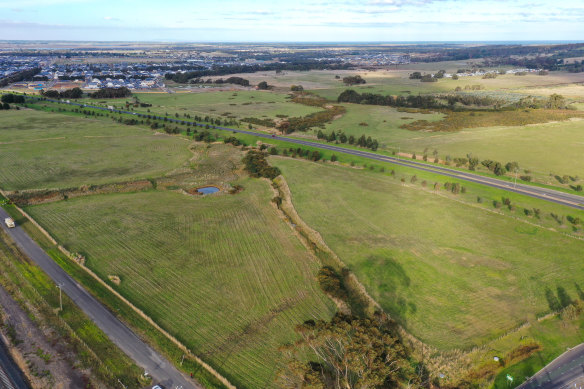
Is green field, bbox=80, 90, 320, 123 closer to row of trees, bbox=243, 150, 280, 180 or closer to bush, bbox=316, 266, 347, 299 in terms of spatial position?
row of trees, bbox=243, 150, 280, 180

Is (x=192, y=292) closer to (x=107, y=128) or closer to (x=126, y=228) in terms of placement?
(x=126, y=228)

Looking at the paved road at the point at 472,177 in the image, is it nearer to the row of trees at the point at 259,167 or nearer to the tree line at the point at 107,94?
the row of trees at the point at 259,167

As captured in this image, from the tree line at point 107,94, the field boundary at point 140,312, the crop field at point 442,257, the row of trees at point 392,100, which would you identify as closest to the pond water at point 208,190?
the crop field at point 442,257

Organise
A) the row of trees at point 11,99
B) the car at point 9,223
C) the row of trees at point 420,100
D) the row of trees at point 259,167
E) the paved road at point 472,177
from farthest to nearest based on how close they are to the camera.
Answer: the row of trees at point 420,100 < the row of trees at point 11,99 < the row of trees at point 259,167 < the paved road at point 472,177 < the car at point 9,223

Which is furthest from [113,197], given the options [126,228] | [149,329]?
[149,329]

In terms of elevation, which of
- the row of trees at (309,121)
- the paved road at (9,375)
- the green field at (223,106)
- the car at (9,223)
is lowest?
the paved road at (9,375)

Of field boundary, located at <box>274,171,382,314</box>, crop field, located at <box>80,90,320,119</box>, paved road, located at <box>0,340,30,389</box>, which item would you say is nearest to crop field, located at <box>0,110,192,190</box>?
field boundary, located at <box>274,171,382,314</box>

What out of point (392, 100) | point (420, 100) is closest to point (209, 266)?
point (420, 100)

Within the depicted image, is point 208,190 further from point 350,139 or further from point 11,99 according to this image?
point 11,99
